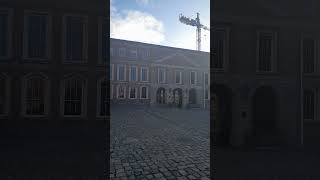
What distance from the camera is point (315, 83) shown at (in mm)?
6496

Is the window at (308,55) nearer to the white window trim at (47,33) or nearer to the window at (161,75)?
the white window trim at (47,33)

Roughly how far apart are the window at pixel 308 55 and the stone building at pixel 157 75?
3817 cm

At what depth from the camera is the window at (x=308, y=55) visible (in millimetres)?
6512

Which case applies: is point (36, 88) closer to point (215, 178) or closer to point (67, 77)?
point (67, 77)

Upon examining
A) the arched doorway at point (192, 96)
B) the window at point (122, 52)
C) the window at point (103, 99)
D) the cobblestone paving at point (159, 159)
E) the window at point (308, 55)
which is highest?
the window at point (122, 52)

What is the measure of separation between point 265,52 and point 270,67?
1.58 feet

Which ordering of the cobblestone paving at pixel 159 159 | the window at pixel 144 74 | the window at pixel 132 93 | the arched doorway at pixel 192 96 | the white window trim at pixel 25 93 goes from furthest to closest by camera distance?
the arched doorway at pixel 192 96 < the window at pixel 144 74 < the window at pixel 132 93 < the cobblestone paving at pixel 159 159 < the white window trim at pixel 25 93

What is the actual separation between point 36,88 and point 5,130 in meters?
1.29

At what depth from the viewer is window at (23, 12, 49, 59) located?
5.82m

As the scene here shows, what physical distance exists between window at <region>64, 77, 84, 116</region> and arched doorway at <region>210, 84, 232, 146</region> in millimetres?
3631

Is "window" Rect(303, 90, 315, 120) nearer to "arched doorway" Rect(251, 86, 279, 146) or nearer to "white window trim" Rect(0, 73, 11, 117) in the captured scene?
"arched doorway" Rect(251, 86, 279, 146)

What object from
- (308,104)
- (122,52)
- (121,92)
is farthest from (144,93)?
(308,104)

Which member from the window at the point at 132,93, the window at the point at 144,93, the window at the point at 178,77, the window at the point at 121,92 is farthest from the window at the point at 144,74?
the window at the point at 178,77

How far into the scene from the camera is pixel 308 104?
6488mm
